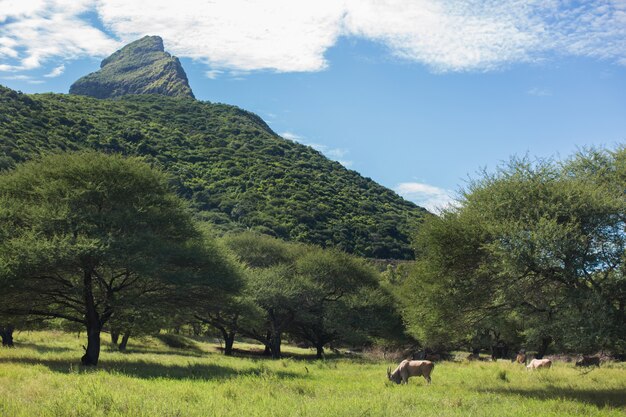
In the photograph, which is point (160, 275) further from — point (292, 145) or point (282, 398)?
point (292, 145)

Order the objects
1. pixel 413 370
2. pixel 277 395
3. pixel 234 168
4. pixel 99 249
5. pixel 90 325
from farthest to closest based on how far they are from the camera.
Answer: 1. pixel 234 168
2. pixel 90 325
3. pixel 413 370
4. pixel 99 249
5. pixel 277 395

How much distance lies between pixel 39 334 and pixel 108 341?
218 inches

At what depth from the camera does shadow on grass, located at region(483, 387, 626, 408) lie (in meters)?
15.9

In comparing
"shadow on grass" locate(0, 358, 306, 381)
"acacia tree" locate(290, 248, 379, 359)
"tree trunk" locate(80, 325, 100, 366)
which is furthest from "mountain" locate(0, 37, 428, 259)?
"shadow on grass" locate(0, 358, 306, 381)

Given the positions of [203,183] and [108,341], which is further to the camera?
[203,183]

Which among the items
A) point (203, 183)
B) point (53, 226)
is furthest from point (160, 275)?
point (203, 183)

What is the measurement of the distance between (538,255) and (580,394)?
5.63m

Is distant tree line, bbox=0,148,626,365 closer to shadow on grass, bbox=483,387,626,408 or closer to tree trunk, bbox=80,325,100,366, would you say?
tree trunk, bbox=80,325,100,366

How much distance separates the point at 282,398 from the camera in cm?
1398

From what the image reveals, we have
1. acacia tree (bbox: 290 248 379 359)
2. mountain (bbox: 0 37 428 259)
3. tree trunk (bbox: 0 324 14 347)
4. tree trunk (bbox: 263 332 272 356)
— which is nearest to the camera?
tree trunk (bbox: 0 324 14 347)

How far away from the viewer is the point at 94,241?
→ 70.4ft

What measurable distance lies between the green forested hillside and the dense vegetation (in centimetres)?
5924

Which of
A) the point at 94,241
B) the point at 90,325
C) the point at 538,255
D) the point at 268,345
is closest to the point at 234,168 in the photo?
the point at 268,345

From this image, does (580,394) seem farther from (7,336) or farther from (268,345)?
(268,345)
